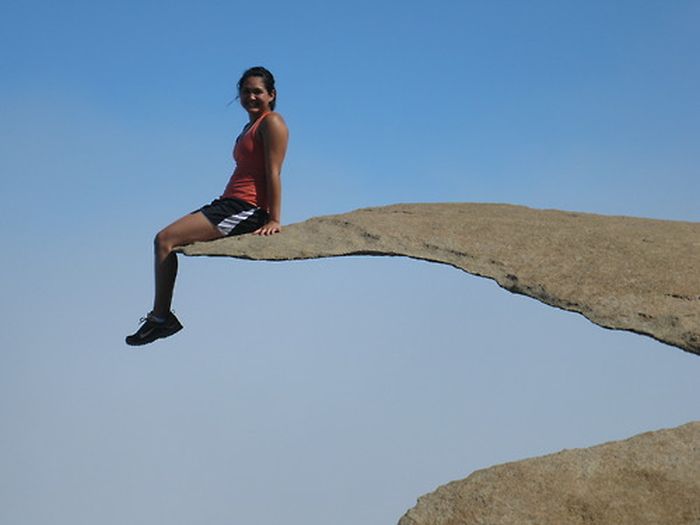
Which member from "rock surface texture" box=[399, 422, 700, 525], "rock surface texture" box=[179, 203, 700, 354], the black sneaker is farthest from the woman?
"rock surface texture" box=[399, 422, 700, 525]

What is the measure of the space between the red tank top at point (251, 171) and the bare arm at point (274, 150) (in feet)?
0.20

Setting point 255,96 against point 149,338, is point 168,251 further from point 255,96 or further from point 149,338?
point 255,96

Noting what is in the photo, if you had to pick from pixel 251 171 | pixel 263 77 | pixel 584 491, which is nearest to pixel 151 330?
pixel 251 171

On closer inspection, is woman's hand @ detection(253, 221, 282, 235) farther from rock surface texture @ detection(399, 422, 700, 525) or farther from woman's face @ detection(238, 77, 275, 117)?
rock surface texture @ detection(399, 422, 700, 525)

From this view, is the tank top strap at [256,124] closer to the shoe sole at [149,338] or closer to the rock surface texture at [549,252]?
the rock surface texture at [549,252]

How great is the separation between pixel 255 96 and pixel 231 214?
653 millimetres

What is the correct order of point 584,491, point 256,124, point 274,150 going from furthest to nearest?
point 256,124 < point 274,150 < point 584,491

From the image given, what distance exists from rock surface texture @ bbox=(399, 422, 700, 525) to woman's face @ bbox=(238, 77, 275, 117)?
234cm

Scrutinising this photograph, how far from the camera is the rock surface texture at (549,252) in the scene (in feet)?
14.3

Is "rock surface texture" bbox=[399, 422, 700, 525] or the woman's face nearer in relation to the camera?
"rock surface texture" bbox=[399, 422, 700, 525]

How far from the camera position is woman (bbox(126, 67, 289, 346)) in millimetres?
4824

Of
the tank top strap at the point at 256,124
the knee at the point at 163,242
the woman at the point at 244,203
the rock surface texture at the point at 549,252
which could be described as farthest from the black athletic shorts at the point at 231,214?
the tank top strap at the point at 256,124

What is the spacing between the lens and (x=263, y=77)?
4.95 meters

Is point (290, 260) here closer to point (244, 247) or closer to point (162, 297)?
point (244, 247)
